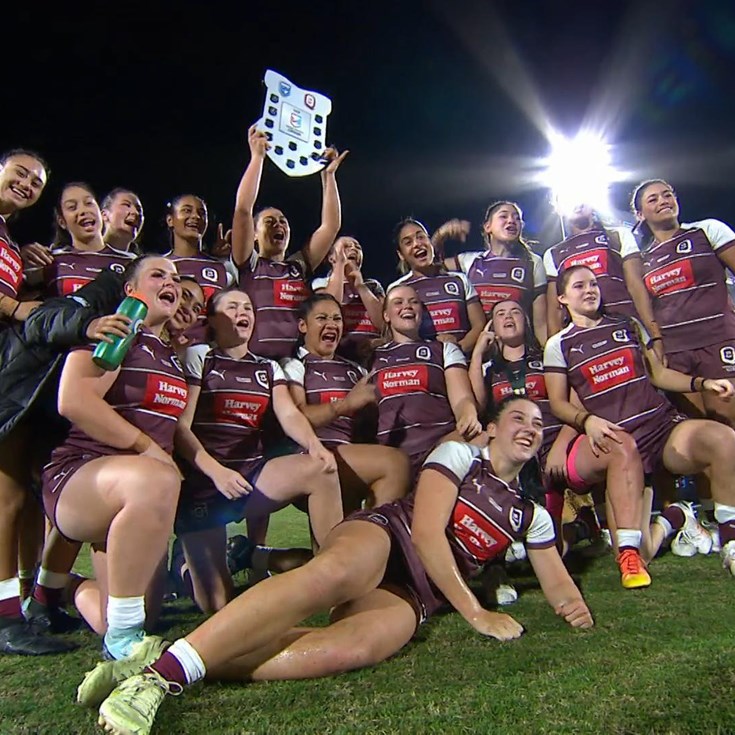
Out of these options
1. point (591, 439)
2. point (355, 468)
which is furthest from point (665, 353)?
point (355, 468)

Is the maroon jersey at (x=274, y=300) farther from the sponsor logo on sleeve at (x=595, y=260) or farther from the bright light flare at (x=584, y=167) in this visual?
the bright light flare at (x=584, y=167)

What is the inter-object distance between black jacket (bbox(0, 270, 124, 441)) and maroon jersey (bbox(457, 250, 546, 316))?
257 cm

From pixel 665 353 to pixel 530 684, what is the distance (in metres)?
2.85

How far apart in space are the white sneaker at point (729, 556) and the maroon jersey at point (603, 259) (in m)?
1.55

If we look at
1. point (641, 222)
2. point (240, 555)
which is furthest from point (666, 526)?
point (240, 555)

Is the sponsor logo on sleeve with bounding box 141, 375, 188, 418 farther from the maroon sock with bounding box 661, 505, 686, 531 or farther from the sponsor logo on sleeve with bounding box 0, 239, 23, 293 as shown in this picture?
the maroon sock with bounding box 661, 505, 686, 531

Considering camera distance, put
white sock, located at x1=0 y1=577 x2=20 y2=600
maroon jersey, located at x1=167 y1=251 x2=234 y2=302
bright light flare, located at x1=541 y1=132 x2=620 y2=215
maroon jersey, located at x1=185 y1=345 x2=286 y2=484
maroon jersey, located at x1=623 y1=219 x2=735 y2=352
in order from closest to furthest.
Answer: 1. white sock, located at x1=0 y1=577 x2=20 y2=600
2. maroon jersey, located at x1=185 y1=345 x2=286 y2=484
3. maroon jersey, located at x1=167 y1=251 x2=234 y2=302
4. maroon jersey, located at x1=623 y1=219 x2=735 y2=352
5. bright light flare, located at x1=541 y1=132 x2=620 y2=215

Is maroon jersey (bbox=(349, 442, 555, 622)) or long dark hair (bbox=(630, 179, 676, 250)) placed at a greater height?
long dark hair (bbox=(630, 179, 676, 250))

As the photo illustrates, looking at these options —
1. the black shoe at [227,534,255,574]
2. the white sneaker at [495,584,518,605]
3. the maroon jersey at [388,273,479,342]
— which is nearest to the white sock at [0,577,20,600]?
the black shoe at [227,534,255,574]

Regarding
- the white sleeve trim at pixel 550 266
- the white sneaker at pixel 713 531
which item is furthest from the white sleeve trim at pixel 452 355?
the white sneaker at pixel 713 531

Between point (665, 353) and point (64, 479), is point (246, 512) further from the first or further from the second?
point (665, 353)

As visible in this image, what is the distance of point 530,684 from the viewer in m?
1.90

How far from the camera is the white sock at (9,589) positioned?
102 inches

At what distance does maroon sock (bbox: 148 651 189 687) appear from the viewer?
5.89ft
